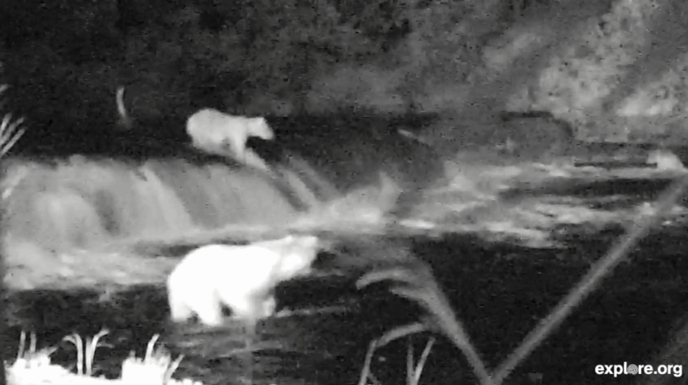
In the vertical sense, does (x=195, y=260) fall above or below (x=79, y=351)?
above

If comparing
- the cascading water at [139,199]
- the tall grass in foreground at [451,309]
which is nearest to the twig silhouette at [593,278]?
the tall grass in foreground at [451,309]

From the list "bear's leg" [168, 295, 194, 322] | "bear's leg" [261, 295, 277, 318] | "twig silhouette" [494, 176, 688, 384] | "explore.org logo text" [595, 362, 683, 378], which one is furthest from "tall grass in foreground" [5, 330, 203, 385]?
"explore.org logo text" [595, 362, 683, 378]

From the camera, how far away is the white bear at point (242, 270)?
41.3 inches

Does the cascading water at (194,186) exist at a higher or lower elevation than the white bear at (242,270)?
higher

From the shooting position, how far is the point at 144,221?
1.06 m

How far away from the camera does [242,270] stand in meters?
1.05

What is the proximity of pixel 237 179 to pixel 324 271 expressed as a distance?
0.18 m

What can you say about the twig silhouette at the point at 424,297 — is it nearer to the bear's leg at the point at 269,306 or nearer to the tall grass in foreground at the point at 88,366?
the bear's leg at the point at 269,306

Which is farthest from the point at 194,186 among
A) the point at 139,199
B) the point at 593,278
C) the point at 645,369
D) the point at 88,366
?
the point at 645,369

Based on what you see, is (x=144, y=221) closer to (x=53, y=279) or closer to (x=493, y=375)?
(x=53, y=279)

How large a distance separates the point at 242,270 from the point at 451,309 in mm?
309

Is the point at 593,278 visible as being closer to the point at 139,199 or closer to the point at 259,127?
the point at 259,127

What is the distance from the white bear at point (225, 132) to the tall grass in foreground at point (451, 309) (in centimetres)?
26

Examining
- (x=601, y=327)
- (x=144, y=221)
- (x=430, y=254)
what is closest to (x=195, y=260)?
(x=144, y=221)
